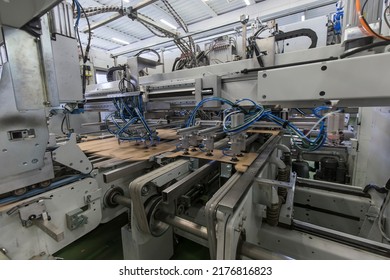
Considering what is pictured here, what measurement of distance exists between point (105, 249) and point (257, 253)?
59.8 inches

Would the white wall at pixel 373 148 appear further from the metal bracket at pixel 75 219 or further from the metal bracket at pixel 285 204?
the metal bracket at pixel 75 219

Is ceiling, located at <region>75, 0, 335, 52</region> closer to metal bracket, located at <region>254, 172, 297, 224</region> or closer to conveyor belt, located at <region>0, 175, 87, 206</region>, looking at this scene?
conveyor belt, located at <region>0, 175, 87, 206</region>

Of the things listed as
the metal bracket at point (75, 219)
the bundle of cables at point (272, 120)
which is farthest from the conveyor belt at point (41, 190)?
the bundle of cables at point (272, 120)

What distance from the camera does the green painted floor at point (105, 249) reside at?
155 centimetres

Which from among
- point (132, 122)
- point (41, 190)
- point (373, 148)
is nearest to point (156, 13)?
point (132, 122)

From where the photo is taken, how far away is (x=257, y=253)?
0.68 meters

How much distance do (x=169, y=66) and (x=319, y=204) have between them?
8.13 ft

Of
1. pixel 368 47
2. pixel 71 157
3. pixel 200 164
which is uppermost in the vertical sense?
pixel 368 47

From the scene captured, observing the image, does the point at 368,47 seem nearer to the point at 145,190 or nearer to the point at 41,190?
the point at 145,190

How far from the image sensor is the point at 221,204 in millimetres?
645

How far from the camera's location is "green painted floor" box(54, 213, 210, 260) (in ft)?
5.08

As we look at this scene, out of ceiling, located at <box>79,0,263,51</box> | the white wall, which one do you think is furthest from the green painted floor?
ceiling, located at <box>79,0,263,51</box>

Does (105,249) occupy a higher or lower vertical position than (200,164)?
lower

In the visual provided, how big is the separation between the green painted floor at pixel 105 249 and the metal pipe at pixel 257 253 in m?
1.01
